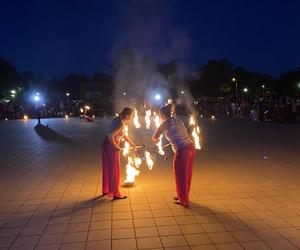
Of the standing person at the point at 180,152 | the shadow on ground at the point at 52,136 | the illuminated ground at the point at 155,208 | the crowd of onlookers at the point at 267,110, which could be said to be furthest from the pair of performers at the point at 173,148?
the crowd of onlookers at the point at 267,110

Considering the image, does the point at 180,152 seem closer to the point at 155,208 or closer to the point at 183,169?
the point at 183,169

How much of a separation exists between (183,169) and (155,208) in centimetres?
77

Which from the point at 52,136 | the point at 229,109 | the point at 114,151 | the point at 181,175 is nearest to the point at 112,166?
the point at 114,151

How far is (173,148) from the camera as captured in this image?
20.9ft

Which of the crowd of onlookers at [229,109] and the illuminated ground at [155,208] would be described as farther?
the crowd of onlookers at [229,109]

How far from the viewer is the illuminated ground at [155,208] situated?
15.9ft

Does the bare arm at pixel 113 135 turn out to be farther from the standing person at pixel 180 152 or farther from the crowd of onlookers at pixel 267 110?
the crowd of onlookers at pixel 267 110

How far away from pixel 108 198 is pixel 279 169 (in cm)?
460

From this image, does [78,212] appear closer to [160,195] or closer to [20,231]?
[20,231]

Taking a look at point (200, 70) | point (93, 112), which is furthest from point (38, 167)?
point (200, 70)

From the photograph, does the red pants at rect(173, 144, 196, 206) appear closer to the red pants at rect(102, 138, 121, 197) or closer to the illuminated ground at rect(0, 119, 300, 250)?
the illuminated ground at rect(0, 119, 300, 250)

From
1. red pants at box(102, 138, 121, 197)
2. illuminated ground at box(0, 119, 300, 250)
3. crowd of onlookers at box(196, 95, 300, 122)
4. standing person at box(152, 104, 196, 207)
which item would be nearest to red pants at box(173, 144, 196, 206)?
standing person at box(152, 104, 196, 207)

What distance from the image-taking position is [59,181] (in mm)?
8312

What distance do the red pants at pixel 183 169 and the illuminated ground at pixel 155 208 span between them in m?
0.22
